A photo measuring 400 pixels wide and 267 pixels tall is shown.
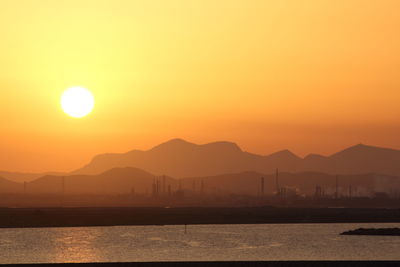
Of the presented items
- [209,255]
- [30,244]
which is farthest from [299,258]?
[30,244]

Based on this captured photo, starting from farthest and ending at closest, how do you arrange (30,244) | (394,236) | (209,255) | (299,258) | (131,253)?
(394,236)
(30,244)
(131,253)
(209,255)
(299,258)

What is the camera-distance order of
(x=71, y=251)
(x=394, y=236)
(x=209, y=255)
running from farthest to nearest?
(x=394, y=236)
(x=71, y=251)
(x=209, y=255)

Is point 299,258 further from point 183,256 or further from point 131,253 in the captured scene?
point 131,253

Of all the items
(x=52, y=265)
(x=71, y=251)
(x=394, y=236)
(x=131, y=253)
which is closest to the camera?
(x=52, y=265)

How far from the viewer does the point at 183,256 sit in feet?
362

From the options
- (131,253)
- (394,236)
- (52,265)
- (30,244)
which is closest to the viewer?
(52,265)

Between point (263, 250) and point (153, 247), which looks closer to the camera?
point (263, 250)

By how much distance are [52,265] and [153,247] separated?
140 feet

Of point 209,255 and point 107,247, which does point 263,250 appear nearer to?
point 209,255

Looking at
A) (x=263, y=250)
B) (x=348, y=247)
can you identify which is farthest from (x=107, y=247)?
(x=348, y=247)

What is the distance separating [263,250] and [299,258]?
19.5m

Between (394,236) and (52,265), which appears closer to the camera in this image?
(52,265)

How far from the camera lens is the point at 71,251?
127062mm

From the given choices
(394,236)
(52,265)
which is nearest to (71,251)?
(52,265)
